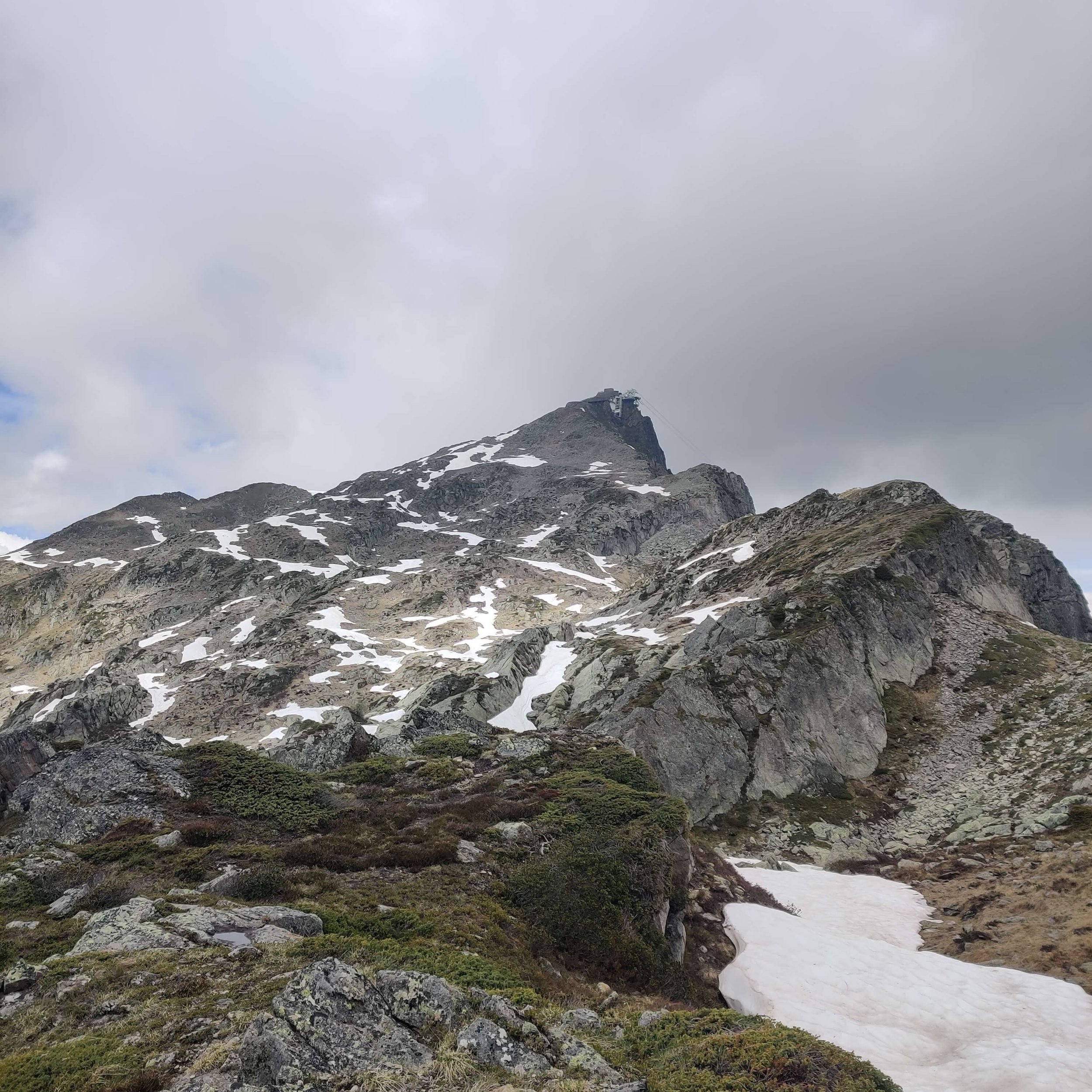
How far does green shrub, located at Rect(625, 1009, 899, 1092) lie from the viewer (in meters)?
8.34

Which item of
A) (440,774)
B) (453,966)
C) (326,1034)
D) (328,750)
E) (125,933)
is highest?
(328,750)

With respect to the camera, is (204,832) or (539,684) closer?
(204,832)

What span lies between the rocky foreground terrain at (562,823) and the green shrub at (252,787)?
199 mm

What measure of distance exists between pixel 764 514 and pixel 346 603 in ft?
294

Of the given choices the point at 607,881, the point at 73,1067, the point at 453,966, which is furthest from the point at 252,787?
the point at 73,1067

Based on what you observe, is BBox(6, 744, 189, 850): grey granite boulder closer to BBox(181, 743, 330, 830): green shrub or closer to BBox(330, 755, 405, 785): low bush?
BBox(181, 743, 330, 830): green shrub

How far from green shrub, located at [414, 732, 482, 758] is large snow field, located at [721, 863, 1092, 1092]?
14.3 meters

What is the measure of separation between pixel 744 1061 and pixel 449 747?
23.3 metres

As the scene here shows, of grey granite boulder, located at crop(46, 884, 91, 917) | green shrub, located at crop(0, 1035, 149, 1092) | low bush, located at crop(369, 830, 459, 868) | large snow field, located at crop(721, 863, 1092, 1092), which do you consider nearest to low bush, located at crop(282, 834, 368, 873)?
low bush, located at crop(369, 830, 459, 868)

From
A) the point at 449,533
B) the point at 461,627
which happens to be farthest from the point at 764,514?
the point at 449,533

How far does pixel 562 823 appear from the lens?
67.5 ft

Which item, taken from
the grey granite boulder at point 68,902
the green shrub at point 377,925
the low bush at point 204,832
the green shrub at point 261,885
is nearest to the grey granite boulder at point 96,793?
the low bush at point 204,832

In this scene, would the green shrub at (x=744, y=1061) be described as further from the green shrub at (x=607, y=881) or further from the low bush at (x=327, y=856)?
the low bush at (x=327, y=856)

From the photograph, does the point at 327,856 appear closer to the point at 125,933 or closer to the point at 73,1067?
the point at 125,933
